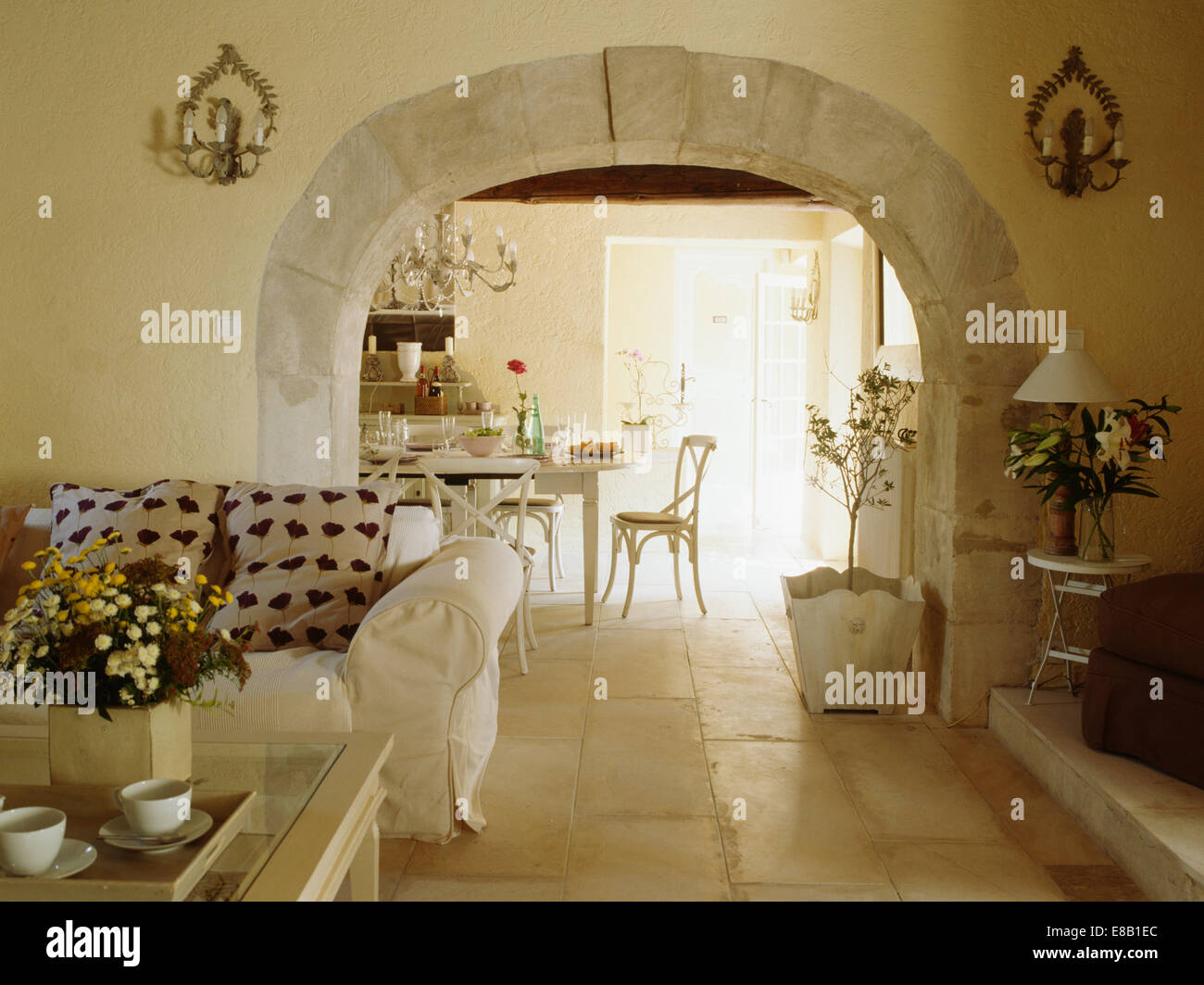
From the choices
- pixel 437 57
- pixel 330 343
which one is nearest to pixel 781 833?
pixel 330 343

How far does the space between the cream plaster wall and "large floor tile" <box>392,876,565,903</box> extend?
5.53 feet

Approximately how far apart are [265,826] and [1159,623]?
2.28 meters

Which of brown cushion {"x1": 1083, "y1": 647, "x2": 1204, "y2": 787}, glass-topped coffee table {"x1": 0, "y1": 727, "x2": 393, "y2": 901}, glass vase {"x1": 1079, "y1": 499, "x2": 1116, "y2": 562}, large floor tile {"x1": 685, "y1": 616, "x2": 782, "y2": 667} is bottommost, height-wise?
large floor tile {"x1": 685, "y1": 616, "x2": 782, "y2": 667}

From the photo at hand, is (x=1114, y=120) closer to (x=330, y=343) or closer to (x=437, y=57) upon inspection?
(x=437, y=57)

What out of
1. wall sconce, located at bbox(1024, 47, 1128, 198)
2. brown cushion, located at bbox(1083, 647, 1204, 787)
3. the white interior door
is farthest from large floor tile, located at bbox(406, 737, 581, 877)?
the white interior door

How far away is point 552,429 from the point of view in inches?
274

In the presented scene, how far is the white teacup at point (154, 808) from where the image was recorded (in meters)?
1.63

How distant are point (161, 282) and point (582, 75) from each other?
5.16ft

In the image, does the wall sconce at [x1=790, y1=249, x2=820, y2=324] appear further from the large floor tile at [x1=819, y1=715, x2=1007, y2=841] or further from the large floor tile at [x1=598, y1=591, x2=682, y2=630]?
the large floor tile at [x1=819, y1=715, x2=1007, y2=841]

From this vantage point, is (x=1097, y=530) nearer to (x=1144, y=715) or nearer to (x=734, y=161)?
(x=1144, y=715)

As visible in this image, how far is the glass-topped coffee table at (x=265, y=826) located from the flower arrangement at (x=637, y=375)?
607cm

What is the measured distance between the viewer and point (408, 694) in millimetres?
2723

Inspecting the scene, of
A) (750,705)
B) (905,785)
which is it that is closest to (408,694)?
(905,785)

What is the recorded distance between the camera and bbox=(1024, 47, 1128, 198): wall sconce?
3.44 m
